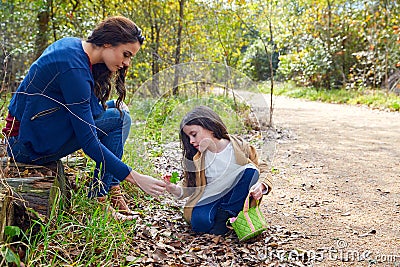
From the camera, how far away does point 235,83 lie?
2850 mm

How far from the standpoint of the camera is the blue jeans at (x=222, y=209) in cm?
254

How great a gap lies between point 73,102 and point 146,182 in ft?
1.79

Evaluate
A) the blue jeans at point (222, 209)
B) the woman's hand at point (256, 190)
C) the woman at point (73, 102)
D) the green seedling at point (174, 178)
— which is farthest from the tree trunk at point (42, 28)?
the woman's hand at point (256, 190)

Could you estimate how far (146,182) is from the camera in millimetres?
2203

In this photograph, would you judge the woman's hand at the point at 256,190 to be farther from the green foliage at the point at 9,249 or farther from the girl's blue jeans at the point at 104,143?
the green foliage at the point at 9,249

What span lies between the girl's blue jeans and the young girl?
0.37m

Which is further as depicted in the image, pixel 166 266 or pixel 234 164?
pixel 234 164

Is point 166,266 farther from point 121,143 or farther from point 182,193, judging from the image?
point 121,143

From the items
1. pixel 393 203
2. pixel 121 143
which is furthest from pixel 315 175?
pixel 121 143

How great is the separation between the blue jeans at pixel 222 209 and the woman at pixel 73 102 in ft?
1.43

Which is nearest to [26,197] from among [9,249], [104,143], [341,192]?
[9,249]

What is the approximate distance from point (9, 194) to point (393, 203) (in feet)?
8.33

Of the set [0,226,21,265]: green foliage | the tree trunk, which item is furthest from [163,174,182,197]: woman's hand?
the tree trunk

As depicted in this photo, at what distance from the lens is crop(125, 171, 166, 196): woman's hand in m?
2.19
